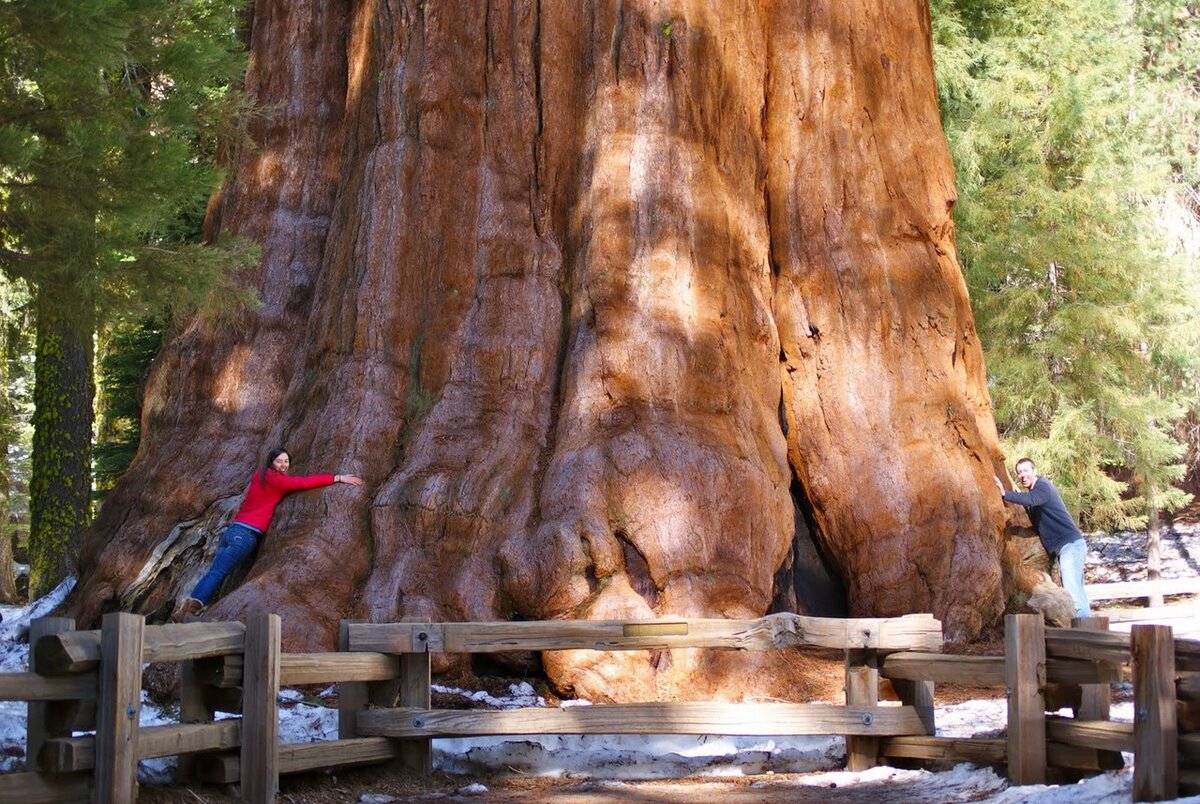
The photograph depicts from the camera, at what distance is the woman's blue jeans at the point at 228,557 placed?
1065 cm

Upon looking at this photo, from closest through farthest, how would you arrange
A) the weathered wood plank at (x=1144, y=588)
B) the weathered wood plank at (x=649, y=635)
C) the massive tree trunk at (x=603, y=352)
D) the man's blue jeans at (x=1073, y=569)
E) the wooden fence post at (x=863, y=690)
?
the weathered wood plank at (x=649, y=635)
the wooden fence post at (x=863, y=690)
the massive tree trunk at (x=603, y=352)
the man's blue jeans at (x=1073, y=569)
the weathered wood plank at (x=1144, y=588)

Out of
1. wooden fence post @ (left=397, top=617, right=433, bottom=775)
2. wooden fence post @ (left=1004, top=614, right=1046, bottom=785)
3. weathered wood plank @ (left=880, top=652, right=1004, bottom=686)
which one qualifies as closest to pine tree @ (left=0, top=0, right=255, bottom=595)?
wooden fence post @ (left=397, top=617, right=433, bottom=775)

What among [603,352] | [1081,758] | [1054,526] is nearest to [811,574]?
[1054,526]

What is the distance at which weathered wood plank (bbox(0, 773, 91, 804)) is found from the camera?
5.97m

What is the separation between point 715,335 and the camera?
1100 centimetres

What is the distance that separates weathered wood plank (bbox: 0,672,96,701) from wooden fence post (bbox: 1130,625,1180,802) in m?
5.03

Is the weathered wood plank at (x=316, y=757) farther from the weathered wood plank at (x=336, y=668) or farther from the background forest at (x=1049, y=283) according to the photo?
the background forest at (x=1049, y=283)

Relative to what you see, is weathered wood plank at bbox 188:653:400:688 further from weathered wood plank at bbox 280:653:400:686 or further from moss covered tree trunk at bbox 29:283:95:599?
moss covered tree trunk at bbox 29:283:95:599

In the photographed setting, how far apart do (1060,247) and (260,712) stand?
1576 cm

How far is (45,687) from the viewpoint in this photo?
6.13m

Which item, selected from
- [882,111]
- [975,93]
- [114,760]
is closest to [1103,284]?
[975,93]

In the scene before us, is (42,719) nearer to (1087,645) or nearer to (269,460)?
(269,460)

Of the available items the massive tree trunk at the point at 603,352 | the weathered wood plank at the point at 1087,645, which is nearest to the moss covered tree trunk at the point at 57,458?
the massive tree trunk at the point at 603,352

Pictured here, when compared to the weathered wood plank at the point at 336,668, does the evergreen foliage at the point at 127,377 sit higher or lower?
higher
